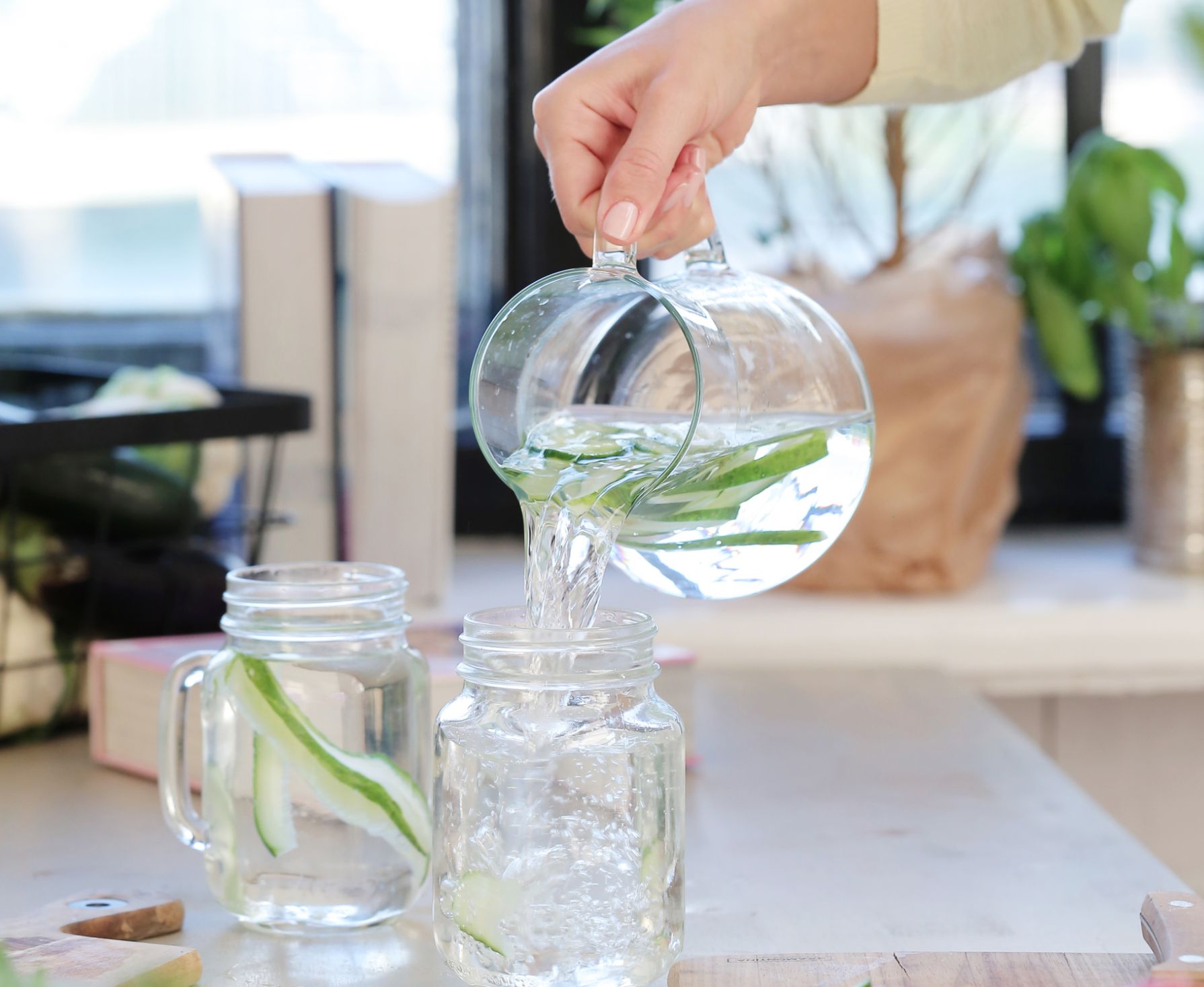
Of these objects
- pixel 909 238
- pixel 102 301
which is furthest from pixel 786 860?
pixel 102 301

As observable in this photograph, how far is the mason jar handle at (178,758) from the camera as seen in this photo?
68cm

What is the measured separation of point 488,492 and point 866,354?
53cm

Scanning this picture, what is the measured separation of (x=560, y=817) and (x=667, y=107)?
1.07 feet

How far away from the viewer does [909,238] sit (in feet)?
4.81

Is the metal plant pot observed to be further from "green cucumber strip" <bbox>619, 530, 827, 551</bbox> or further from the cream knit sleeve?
"green cucumber strip" <bbox>619, 530, 827, 551</bbox>

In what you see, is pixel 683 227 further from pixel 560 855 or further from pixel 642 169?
pixel 560 855

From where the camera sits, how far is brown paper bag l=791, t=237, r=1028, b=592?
1.30 m

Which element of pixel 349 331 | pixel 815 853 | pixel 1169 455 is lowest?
pixel 815 853

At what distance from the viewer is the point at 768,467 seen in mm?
646

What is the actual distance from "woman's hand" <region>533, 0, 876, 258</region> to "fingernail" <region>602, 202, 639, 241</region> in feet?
0.05

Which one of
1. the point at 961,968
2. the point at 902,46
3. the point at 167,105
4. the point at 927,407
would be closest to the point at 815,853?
the point at 961,968

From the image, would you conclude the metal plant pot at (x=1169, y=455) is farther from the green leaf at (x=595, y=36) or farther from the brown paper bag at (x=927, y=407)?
the green leaf at (x=595, y=36)

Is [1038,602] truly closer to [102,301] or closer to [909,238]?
[909,238]

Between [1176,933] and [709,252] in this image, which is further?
[709,252]
